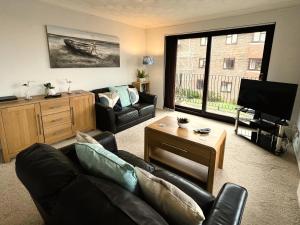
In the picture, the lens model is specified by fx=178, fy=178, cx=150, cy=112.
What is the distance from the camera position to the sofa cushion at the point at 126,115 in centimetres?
339

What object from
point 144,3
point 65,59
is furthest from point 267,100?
point 65,59

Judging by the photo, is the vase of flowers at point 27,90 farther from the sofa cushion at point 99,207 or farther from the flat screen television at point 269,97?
the flat screen television at point 269,97

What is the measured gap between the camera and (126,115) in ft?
11.5

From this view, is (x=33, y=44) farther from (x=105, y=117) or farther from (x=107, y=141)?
(x=107, y=141)

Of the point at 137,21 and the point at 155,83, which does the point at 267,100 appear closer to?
the point at 155,83

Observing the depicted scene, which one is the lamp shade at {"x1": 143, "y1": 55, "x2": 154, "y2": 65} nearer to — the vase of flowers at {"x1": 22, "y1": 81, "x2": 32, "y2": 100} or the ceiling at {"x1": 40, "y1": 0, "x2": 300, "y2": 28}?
A: the ceiling at {"x1": 40, "y1": 0, "x2": 300, "y2": 28}

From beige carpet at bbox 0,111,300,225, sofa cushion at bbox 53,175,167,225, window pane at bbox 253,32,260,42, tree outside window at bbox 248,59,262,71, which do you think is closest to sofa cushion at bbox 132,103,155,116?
beige carpet at bbox 0,111,300,225

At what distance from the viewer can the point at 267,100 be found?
2.96m

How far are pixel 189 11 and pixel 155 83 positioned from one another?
2134mm

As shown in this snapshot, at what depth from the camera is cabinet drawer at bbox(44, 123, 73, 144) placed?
2.89 m

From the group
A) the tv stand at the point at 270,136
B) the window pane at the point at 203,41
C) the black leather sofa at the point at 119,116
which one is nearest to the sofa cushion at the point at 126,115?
the black leather sofa at the point at 119,116

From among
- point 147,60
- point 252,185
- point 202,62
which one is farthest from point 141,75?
point 252,185

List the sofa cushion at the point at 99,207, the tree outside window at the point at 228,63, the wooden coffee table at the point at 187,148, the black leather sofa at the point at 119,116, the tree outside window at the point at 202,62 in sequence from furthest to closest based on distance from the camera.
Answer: the tree outside window at the point at 202,62 < the tree outside window at the point at 228,63 < the black leather sofa at the point at 119,116 < the wooden coffee table at the point at 187,148 < the sofa cushion at the point at 99,207

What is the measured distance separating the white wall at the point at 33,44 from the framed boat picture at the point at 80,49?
9 cm
